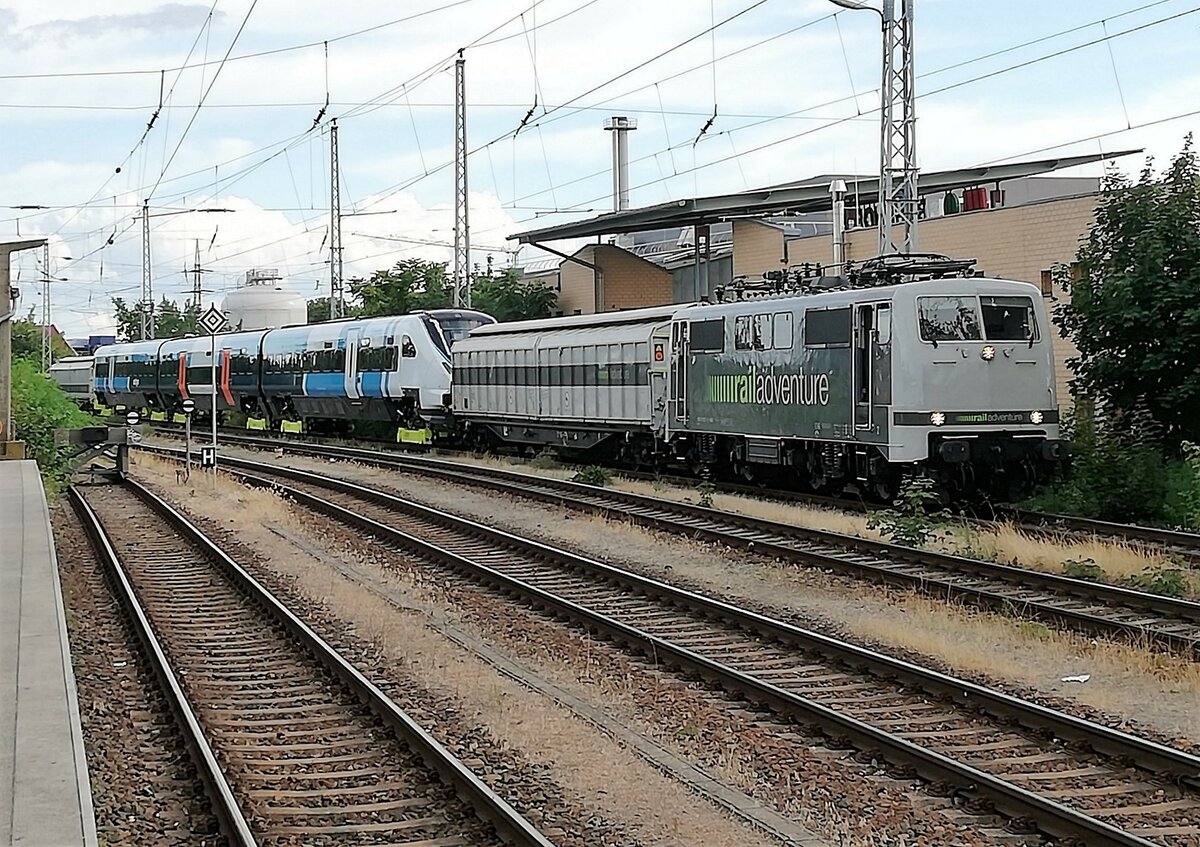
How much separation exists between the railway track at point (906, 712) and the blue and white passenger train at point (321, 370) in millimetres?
15993

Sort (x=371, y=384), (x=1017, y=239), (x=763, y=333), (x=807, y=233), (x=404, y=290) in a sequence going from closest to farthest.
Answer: (x=763, y=333)
(x=1017, y=239)
(x=371, y=384)
(x=807, y=233)
(x=404, y=290)

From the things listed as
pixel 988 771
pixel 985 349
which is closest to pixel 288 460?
pixel 985 349

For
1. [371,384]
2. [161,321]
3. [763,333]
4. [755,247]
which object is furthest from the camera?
[161,321]

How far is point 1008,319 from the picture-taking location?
66.2 ft

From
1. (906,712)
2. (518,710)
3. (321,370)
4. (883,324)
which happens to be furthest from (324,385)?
(906,712)

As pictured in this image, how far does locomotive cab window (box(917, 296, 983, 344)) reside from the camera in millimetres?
19594

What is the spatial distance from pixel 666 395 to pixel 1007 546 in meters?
10.0

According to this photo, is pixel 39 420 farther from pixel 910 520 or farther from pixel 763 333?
pixel 910 520

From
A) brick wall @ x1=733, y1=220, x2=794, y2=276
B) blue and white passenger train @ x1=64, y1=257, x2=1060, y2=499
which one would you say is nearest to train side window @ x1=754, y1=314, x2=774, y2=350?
blue and white passenger train @ x1=64, y1=257, x2=1060, y2=499

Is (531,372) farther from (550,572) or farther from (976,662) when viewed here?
(976,662)

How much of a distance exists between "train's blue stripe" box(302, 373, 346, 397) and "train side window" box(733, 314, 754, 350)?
19.4 m

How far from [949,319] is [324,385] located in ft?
84.2

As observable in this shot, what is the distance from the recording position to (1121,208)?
21.5 m

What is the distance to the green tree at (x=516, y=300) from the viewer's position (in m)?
51.9
